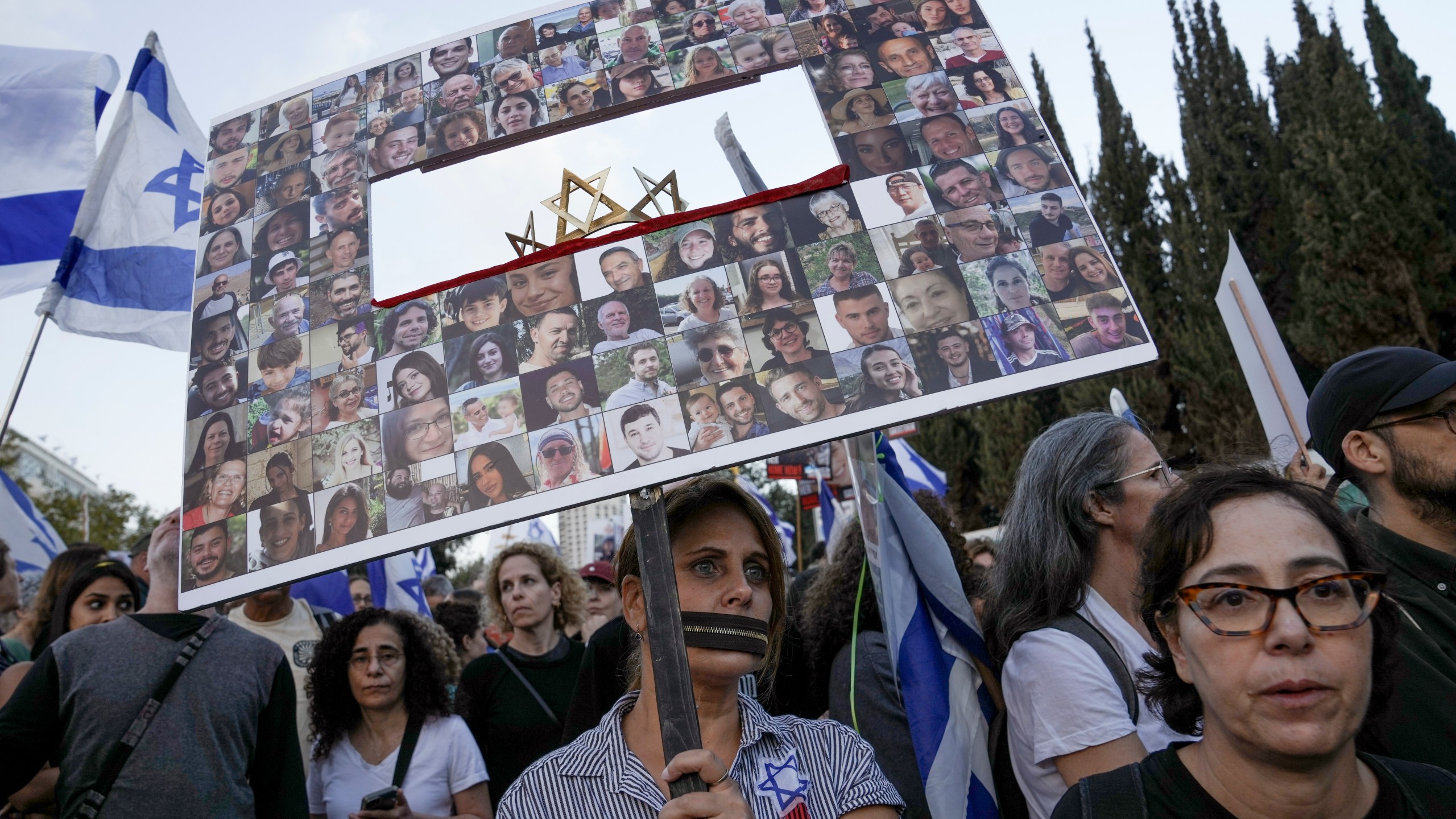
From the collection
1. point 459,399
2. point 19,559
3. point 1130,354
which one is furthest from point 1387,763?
point 19,559

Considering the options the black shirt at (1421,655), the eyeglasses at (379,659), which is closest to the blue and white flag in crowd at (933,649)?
the black shirt at (1421,655)

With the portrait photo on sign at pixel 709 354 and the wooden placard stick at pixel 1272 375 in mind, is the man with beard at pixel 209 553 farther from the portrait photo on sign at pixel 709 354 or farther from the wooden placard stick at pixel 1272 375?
the wooden placard stick at pixel 1272 375

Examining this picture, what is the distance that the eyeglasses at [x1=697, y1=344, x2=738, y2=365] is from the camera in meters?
1.71

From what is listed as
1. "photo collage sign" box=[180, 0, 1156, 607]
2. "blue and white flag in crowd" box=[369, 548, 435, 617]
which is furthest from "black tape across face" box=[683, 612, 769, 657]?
"blue and white flag in crowd" box=[369, 548, 435, 617]

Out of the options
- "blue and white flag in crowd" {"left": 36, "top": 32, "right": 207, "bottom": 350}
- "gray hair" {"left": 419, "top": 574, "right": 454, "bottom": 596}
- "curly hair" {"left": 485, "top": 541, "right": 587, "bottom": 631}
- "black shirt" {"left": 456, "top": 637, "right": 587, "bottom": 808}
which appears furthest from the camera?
"gray hair" {"left": 419, "top": 574, "right": 454, "bottom": 596}

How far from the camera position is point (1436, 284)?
61.5 feet

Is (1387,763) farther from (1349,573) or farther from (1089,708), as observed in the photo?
(1089,708)

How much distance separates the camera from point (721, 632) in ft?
6.36

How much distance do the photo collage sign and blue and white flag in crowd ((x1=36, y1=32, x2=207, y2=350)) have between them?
3.01 meters

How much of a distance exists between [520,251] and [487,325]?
0.22 metres

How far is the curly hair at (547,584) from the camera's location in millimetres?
5168

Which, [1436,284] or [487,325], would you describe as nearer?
[487,325]

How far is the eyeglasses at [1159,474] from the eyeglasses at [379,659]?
2997 millimetres

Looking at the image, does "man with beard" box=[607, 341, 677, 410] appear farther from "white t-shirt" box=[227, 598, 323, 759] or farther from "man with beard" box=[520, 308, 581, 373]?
"white t-shirt" box=[227, 598, 323, 759]
